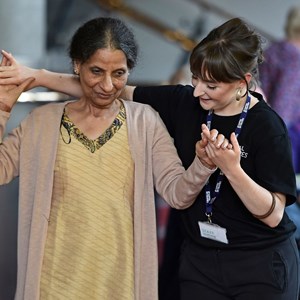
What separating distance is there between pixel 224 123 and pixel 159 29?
5.43 metres

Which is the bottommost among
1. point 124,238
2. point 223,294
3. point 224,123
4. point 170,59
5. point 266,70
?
point 223,294

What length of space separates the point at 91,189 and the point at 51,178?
0.44 feet

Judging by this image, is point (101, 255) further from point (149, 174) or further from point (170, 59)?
point (170, 59)

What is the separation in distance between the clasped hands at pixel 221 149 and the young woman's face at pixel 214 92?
0.14 meters

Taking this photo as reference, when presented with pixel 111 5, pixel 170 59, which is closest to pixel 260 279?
pixel 111 5

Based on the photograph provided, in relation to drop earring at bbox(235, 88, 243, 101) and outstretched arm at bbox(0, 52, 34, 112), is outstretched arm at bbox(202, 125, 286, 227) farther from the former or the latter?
outstretched arm at bbox(0, 52, 34, 112)

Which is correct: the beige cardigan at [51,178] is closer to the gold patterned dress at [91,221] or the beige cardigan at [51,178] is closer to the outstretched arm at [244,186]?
the gold patterned dress at [91,221]

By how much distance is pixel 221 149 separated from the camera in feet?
7.09

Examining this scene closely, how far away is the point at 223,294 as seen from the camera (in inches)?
96.2

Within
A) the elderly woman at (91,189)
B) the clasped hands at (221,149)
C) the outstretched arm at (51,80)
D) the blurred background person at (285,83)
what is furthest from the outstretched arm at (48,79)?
the blurred background person at (285,83)

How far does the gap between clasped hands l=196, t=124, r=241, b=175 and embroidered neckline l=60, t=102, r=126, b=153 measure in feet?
1.14

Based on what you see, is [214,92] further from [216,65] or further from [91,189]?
[91,189]

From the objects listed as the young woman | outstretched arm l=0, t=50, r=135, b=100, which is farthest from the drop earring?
outstretched arm l=0, t=50, r=135, b=100

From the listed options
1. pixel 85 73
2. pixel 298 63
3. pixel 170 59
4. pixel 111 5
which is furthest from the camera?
pixel 170 59
